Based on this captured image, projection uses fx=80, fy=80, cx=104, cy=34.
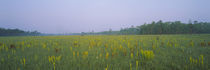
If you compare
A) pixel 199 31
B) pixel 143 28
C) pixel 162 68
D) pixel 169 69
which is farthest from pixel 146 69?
pixel 199 31

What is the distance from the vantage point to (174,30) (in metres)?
64.1

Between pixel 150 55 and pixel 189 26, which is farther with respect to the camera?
pixel 189 26

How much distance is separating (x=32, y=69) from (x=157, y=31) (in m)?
83.6

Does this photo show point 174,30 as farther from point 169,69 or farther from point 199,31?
point 169,69

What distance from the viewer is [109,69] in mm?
1835

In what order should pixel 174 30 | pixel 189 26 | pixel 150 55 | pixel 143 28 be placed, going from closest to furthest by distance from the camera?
pixel 150 55 → pixel 189 26 → pixel 174 30 → pixel 143 28

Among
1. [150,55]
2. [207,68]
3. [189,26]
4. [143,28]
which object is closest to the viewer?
[207,68]

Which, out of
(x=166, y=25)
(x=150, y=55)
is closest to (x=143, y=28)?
(x=166, y=25)

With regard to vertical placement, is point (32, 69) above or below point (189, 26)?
below

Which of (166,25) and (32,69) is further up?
(166,25)

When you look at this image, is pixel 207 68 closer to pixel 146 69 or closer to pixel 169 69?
pixel 169 69

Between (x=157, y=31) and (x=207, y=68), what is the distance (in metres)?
81.5

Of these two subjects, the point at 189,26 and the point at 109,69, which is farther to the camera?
the point at 189,26

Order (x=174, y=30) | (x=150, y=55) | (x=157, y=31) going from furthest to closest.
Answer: (x=157, y=31), (x=174, y=30), (x=150, y=55)
